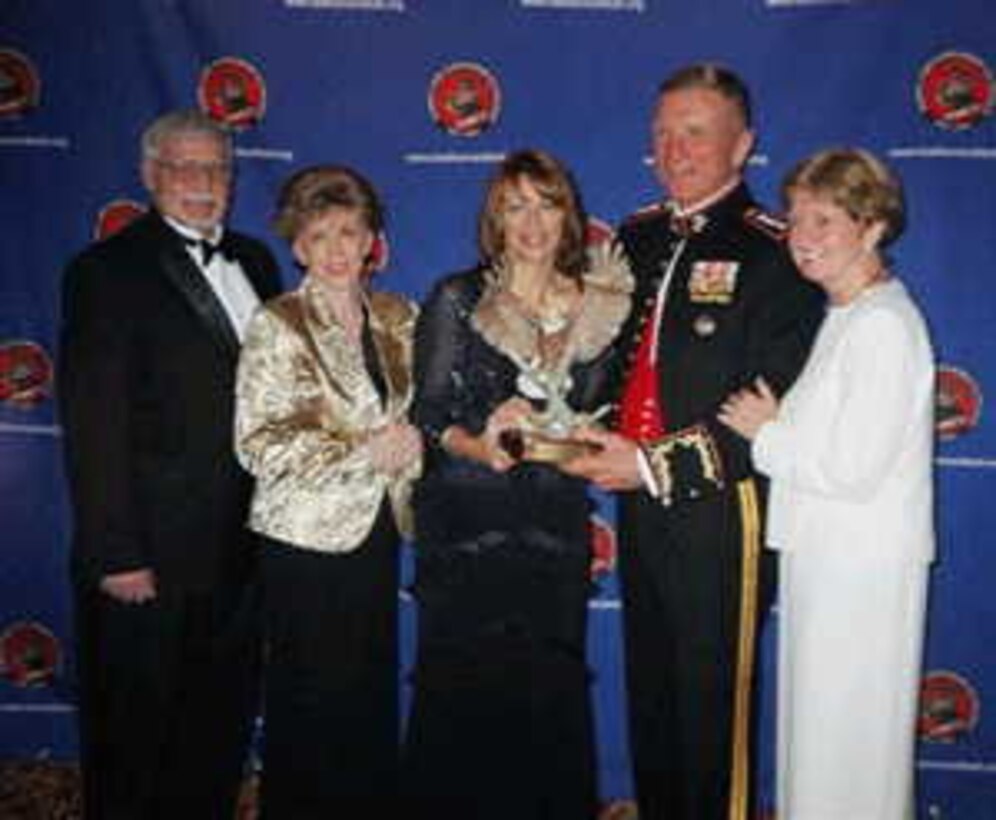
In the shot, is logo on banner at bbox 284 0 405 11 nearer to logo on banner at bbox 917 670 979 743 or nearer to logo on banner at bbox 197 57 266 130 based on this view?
logo on banner at bbox 197 57 266 130

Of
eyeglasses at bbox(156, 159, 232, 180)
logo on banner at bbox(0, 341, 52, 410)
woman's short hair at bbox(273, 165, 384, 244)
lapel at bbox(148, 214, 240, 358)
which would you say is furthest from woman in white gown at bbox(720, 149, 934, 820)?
logo on banner at bbox(0, 341, 52, 410)

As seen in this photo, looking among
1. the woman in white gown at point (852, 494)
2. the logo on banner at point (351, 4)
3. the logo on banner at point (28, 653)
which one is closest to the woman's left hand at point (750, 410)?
the woman in white gown at point (852, 494)

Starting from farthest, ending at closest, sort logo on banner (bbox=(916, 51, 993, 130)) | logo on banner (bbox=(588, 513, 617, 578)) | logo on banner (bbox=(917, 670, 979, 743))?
logo on banner (bbox=(588, 513, 617, 578))
logo on banner (bbox=(917, 670, 979, 743))
logo on banner (bbox=(916, 51, 993, 130))

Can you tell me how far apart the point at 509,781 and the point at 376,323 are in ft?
3.92

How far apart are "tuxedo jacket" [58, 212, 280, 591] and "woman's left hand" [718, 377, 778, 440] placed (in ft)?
3.97

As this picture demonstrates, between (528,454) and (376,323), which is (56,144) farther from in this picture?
(528,454)

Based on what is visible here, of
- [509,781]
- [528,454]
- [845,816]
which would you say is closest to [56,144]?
[528,454]

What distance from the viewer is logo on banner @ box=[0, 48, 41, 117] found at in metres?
3.28

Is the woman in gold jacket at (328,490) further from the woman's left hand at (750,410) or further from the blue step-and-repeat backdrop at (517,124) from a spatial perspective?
the blue step-and-repeat backdrop at (517,124)

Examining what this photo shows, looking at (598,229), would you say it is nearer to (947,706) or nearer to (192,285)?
(192,285)

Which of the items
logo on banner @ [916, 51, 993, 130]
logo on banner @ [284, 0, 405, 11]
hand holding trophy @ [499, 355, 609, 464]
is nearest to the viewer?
hand holding trophy @ [499, 355, 609, 464]

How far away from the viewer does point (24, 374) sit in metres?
3.44

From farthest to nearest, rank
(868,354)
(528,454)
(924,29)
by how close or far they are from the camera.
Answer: (924,29) → (528,454) → (868,354)

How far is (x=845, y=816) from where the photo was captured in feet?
7.59
